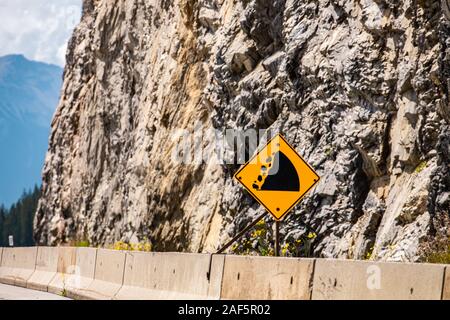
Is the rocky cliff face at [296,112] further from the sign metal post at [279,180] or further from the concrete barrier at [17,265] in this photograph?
the concrete barrier at [17,265]

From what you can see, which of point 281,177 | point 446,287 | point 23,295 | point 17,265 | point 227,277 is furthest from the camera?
point 17,265

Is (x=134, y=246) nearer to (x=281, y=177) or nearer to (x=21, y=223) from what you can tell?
(x=281, y=177)

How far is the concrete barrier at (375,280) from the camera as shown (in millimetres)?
8094

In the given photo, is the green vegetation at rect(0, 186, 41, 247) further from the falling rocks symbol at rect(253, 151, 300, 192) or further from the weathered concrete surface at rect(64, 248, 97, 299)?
the falling rocks symbol at rect(253, 151, 300, 192)

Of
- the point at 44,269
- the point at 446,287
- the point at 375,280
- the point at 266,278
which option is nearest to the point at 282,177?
the point at 266,278

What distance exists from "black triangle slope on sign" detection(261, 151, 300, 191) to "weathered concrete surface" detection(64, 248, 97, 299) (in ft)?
16.2

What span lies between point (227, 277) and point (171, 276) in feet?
5.01

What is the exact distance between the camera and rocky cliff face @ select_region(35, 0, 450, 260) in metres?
16.0

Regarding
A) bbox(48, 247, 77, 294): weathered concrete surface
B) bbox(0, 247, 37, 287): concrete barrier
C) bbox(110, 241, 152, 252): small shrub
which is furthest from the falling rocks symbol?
bbox(110, 241, 152, 252): small shrub

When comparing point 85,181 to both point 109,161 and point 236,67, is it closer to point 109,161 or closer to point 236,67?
point 109,161

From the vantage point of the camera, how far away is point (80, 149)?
42.5m

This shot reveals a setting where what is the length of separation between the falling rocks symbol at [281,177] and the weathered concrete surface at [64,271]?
595cm

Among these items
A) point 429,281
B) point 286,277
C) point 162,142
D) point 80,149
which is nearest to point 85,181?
point 80,149

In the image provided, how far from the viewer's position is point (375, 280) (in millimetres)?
8711
